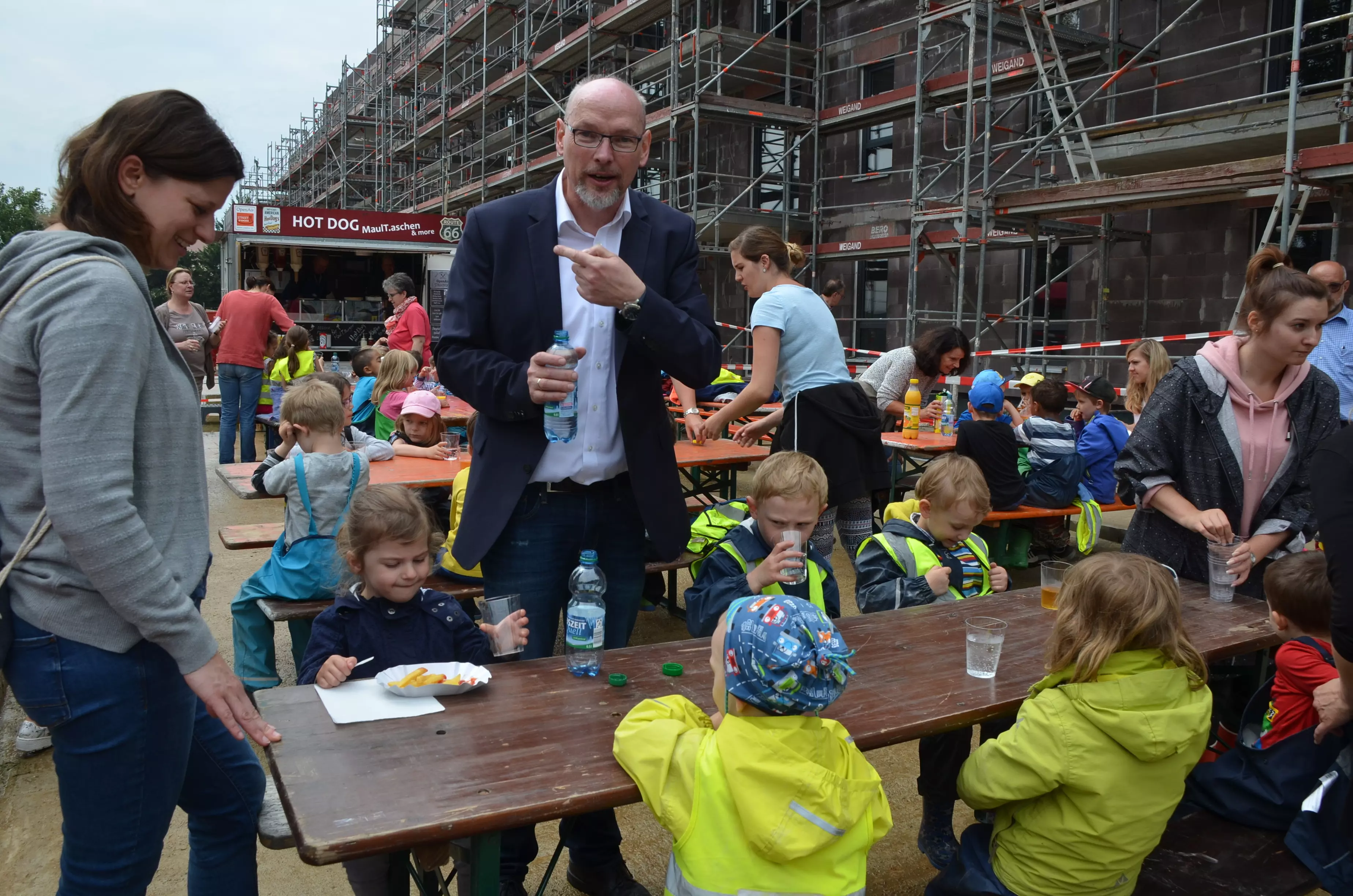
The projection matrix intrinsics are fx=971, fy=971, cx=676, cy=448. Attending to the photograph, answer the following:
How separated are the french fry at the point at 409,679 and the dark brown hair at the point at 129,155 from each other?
979mm

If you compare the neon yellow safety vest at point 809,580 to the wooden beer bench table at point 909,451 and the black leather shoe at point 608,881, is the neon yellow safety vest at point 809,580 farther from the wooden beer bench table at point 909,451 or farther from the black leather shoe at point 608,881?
the wooden beer bench table at point 909,451

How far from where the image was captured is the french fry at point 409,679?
6.64ft

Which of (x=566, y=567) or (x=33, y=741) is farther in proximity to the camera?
(x=33, y=741)

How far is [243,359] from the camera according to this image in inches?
348

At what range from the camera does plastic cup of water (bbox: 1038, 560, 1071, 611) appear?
3.01m

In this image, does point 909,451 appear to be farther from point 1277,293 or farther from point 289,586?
point 289,586

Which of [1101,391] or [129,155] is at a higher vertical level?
[129,155]

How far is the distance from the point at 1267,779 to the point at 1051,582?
78 centimetres

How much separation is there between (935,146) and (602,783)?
14986mm

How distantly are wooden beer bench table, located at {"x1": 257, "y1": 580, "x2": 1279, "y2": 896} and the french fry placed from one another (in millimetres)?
83

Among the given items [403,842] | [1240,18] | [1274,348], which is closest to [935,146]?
[1240,18]

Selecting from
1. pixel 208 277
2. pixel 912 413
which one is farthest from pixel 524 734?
pixel 208 277

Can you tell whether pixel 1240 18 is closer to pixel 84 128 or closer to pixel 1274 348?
pixel 1274 348

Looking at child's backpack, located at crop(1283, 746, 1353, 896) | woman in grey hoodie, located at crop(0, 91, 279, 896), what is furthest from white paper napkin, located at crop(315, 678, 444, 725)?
child's backpack, located at crop(1283, 746, 1353, 896)
